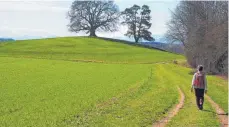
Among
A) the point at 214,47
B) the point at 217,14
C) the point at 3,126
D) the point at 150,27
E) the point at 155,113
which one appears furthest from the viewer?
the point at 150,27

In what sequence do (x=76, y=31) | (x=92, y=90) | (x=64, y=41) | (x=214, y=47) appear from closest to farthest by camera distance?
(x=92, y=90) < (x=214, y=47) < (x=64, y=41) < (x=76, y=31)

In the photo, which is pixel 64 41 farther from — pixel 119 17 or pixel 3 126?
pixel 3 126

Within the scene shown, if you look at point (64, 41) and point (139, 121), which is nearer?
A: point (139, 121)

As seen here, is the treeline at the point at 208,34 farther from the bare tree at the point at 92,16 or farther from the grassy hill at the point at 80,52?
the bare tree at the point at 92,16

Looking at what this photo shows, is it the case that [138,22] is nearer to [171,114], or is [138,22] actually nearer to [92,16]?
[92,16]

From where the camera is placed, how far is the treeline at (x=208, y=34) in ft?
184

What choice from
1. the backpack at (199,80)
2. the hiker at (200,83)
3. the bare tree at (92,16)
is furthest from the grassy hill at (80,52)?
the backpack at (199,80)

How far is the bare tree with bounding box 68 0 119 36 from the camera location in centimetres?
13225

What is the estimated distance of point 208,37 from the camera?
193 feet

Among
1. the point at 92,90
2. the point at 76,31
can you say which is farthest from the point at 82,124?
the point at 76,31

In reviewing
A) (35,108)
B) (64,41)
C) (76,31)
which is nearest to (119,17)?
(76,31)

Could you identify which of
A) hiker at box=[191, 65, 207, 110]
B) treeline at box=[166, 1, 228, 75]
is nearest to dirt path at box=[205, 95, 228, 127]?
hiker at box=[191, 65, 207, 110]

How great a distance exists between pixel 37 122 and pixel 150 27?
441 feet

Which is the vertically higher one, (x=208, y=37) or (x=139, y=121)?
(x=208, y=37)
